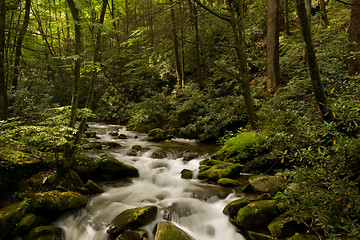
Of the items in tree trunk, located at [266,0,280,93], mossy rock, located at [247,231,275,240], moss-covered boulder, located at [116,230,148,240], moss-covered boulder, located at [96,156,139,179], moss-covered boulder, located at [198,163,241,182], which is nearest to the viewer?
mossy rock, located at [247,231,275,240]

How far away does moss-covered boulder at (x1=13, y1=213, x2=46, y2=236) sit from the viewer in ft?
14.5

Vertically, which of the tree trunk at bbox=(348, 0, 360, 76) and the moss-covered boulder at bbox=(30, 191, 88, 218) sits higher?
the tree trunk at bbox=(348, 0, 360, 76)

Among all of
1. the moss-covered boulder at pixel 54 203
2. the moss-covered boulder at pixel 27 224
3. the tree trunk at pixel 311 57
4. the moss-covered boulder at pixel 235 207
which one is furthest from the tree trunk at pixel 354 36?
the moss-covered boulder at pixel 27 224

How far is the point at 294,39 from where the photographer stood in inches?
495

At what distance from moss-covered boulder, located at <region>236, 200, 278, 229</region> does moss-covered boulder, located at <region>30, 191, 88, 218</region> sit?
409cm

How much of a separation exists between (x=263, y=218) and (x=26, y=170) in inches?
249

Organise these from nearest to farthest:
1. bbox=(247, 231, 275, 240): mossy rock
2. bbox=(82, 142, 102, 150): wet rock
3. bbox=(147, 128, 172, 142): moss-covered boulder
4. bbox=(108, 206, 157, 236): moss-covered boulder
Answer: bbox=(247, 231, 275, 240): mossy rock < bbox=(108, 206, 157, 236): moss-covered boulder < bbox=(82, 142, 102, 150): wet rock < bbox=(147, 128, 172, 142): moss-covered boulder

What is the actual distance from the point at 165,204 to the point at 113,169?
270 cm

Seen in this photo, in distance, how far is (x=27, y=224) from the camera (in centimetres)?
454

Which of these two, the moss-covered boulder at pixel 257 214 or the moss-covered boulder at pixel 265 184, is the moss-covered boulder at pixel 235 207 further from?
the moss-covered boulder at pixel 265 184

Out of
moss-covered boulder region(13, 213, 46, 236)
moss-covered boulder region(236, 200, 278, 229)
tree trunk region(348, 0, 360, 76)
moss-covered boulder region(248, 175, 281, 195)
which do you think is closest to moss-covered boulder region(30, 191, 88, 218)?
moss-covered boulder region(13, 213, 46, 236)

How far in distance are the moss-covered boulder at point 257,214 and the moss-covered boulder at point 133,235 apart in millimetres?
2011

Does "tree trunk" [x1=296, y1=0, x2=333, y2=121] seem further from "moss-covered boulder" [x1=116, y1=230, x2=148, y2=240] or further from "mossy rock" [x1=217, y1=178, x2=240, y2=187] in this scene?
"moss-covered boulder" [x1=116, y1=230, x2=148, y2=240]

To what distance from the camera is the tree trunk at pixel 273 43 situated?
32.6ft
